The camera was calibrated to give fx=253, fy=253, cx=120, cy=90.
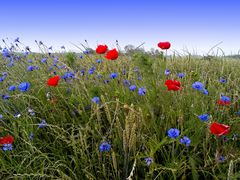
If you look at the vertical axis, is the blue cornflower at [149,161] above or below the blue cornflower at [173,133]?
below

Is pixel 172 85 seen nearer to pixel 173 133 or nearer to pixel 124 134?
pixel 173 133

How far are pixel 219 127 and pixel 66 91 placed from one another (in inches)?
63.2

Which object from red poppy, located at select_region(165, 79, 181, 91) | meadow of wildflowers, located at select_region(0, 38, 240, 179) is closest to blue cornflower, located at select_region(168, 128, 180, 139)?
meadow of wildflowers, located at select_region(0, 38, 240, 179)

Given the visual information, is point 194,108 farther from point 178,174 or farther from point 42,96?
point 42,96

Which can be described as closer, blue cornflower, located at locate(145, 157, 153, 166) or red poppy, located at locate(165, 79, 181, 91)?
blue cornflower, located at locate(145, 157, 153, 166)

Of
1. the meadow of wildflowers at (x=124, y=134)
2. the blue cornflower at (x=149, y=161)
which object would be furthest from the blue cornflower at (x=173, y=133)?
the blue cornflower at (x=149, y=161)

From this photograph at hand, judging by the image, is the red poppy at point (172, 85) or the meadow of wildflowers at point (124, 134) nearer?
the meadow of wildflowers at point (124, 134)

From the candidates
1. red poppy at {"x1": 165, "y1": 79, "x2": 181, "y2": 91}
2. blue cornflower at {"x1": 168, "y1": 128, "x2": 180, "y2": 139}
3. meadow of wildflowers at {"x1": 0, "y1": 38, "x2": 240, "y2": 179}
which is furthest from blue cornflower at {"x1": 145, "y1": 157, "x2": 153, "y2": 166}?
red poppy at {"x1": 165, "y1": 79, "x2": 181, "y2": 91}

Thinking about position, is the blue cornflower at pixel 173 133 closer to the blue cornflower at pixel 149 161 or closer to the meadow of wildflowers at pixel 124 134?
the meadow of wildflowers at pixel 124 134

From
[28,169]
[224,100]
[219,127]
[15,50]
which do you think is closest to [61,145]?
[28,169]

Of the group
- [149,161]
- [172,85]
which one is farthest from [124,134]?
[172,85]

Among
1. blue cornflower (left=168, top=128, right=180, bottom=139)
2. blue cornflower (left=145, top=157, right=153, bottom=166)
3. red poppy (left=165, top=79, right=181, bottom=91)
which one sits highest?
red poppy (left=165, top=79, right=181, bottom=91)

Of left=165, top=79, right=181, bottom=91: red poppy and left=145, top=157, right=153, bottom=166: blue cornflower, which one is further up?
left=165, top=79, right=181, bottom=91: red poppy

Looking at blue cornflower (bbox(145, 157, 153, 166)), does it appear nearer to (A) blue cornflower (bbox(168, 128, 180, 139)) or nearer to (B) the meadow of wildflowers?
(B) the meadow of wildflowers
